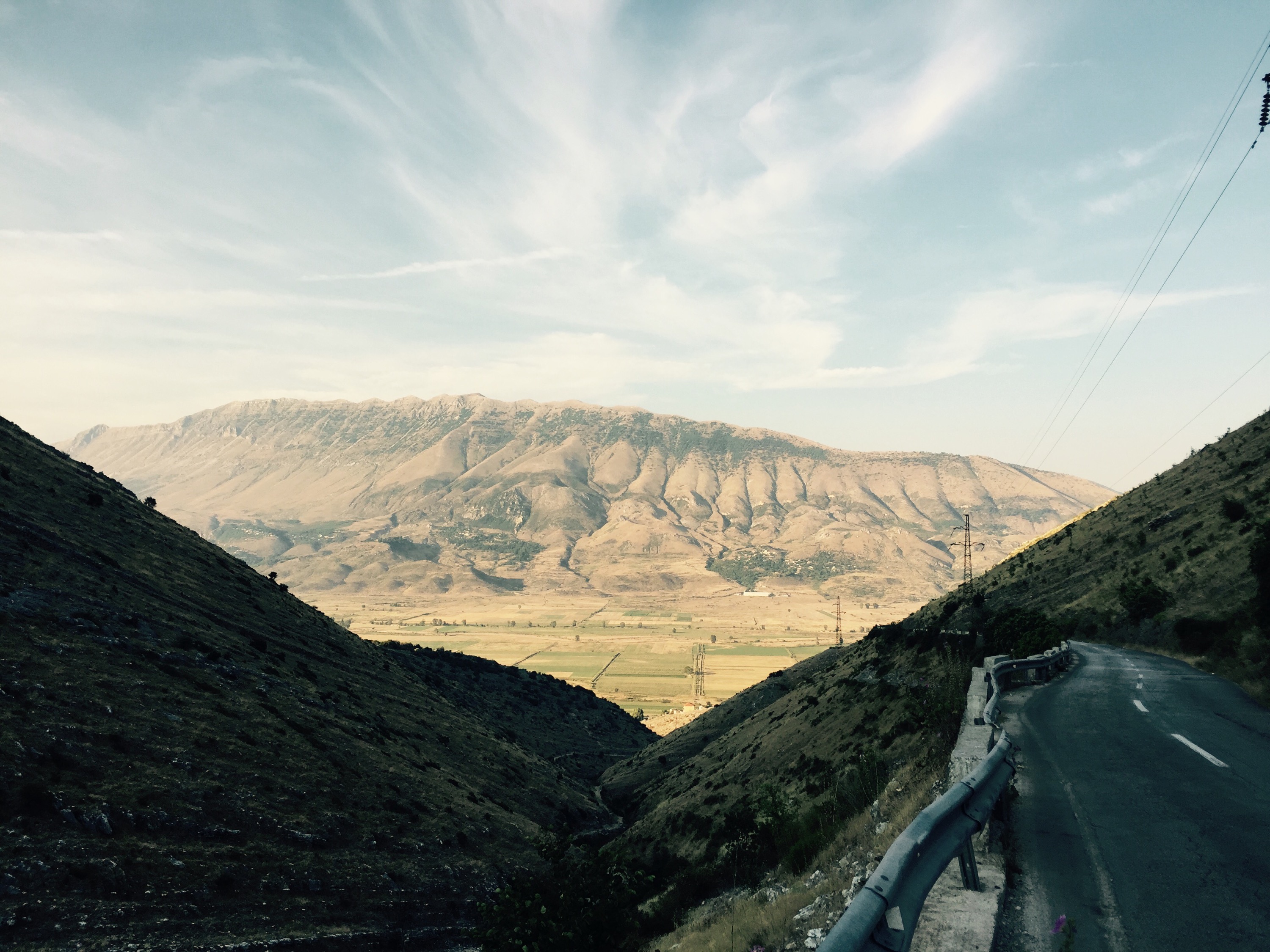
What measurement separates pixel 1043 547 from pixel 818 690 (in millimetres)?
32229

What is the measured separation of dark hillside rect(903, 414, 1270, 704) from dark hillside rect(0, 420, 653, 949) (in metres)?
32.9

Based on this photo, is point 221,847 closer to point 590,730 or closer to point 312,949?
point 312,949

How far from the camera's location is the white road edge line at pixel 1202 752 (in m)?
11.8

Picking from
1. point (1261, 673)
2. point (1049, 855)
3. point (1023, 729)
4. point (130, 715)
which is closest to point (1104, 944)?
point (1049, 855)

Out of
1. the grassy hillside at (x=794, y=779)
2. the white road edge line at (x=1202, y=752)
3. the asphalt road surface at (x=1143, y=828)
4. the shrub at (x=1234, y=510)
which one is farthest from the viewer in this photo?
the shrub at (x=1234, y=510)

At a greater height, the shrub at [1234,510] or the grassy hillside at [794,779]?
the shrub at [1234,510]

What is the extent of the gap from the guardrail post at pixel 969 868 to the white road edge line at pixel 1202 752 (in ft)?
28.1

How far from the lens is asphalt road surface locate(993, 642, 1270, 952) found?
610cm

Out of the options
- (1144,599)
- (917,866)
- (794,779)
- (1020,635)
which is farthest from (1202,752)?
(794,779)

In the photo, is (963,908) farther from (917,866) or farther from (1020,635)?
(1020,635)

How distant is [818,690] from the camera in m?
62.4

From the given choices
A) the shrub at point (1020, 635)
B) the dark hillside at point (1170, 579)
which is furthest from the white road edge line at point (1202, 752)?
the shrub at point (1020, 635)

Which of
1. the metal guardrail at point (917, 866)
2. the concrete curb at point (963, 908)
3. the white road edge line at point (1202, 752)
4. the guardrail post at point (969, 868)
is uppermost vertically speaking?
the metal guardrail at point (917, 866)

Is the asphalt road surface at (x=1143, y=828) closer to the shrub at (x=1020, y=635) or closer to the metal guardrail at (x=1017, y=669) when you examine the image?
the metal guardrail at (x=1017, y=669)
